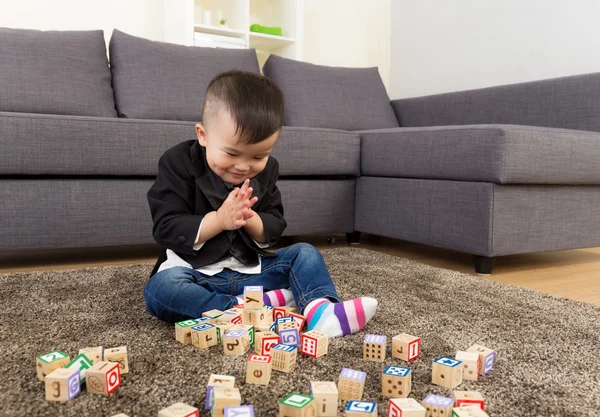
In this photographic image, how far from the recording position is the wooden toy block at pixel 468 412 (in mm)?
672

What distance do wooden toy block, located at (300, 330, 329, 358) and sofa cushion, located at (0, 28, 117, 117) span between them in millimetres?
1779

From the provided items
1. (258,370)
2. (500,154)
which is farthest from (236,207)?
(500,154)

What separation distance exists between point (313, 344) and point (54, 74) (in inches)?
75.6

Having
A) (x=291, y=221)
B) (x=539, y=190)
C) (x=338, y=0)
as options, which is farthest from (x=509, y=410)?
(x=338, y=0)

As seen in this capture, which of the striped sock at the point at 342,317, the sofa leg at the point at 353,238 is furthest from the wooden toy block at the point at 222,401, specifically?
the sofa leg at the point at 353,238

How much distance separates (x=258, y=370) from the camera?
803 mm

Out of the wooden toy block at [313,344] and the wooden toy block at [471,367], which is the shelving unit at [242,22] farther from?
the wooden toy block at [471,367]

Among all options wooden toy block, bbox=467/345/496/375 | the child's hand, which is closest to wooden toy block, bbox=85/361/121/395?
the child's hand

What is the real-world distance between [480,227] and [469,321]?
2.14 ft

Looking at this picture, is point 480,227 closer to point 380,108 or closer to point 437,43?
point 380,108

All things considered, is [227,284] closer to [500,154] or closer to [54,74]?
[500,154]

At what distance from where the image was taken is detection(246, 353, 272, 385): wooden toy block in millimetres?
801

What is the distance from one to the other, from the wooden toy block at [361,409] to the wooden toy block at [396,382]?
0.09 metres

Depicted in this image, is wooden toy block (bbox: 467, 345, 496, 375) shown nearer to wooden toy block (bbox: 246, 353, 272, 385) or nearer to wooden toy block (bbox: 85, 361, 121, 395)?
wooden toy block (bbox: 246, 353, 272, 385)
